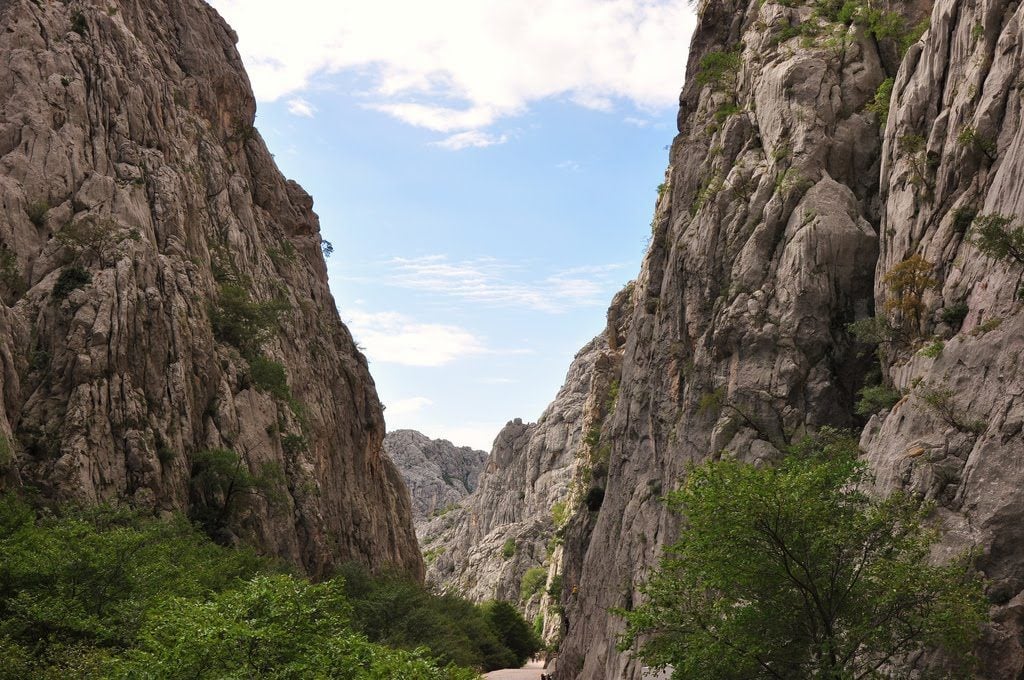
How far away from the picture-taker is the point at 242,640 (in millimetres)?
14758

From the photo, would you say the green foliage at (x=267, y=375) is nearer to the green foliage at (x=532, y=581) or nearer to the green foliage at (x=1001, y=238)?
the green foliage at (x=1001, y=238)

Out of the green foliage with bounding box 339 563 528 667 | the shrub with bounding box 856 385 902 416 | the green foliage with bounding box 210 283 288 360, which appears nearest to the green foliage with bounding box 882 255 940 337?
the shrub with bounding box 856 385 902 416

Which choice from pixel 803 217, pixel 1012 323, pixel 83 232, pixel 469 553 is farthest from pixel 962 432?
pixel 469 553

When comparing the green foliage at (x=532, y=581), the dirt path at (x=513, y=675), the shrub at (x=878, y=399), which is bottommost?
the dirt path at (x=513, y=675)

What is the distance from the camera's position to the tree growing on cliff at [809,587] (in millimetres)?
16922

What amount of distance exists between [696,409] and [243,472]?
2114 centimetres

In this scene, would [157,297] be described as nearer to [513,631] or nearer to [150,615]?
[150,615]

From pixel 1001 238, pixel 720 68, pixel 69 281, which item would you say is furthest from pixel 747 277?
pixel 69 281

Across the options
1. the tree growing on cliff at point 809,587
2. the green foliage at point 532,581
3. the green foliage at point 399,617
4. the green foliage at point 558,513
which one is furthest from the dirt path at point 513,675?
the tree growing on cliff at point 809,587

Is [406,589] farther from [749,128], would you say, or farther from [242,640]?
[242,640]

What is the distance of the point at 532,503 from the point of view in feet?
407

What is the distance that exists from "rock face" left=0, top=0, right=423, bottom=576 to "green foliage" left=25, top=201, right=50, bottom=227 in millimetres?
89

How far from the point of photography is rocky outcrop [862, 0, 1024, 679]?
19.5 meters

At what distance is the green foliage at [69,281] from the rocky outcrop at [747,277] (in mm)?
26557
